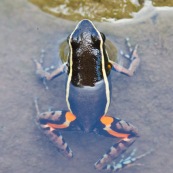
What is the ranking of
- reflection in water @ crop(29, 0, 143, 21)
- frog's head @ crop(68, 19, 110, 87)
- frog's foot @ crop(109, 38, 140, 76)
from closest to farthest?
frog's head @ crop(68, 19, 110, 87) → frog's foot @ crop(109, 38, 140, 76) → reflection in water @ crop(29, 0, 143, 21)

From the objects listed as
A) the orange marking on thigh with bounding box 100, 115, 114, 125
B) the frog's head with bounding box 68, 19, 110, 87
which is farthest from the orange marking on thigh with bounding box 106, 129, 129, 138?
the frog's head with bounding box 68, 19, 110, 87

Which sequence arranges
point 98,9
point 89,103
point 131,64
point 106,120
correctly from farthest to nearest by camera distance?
point 98,9 → point 131,64 → point 106,120 → point 89,103

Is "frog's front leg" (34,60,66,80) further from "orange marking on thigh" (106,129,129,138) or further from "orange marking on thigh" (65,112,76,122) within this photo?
"orange marking on thigh" (106,129,129,138)

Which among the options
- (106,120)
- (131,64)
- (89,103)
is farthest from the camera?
(131,64)

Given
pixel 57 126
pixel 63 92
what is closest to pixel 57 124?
pixel 57 126

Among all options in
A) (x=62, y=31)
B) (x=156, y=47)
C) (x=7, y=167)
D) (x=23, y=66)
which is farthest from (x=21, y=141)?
(x=156, y=47)

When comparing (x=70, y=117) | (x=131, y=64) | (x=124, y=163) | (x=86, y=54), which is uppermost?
(x=86, y=54)

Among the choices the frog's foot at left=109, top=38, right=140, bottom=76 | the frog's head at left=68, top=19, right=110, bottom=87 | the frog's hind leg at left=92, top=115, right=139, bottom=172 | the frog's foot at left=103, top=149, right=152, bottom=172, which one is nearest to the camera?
the frog's head at left=68, top=19, right=110, bottom=87

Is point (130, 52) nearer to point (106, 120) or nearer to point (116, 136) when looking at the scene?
point (106, 120)

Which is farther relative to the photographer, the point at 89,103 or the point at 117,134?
the point at 117,134
